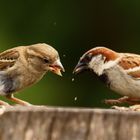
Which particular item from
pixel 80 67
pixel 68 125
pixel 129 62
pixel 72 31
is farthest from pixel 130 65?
pixel 72 31

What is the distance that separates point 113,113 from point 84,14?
7096mm

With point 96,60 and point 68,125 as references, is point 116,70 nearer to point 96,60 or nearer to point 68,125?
point 96,60

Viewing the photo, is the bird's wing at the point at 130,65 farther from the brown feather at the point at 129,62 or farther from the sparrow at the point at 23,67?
the sparrow at the point at 23,67

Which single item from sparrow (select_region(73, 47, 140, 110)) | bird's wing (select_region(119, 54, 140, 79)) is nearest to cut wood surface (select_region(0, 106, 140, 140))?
sparrow (select_region(73, 47, 140, 110))

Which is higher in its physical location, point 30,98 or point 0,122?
point 0,122

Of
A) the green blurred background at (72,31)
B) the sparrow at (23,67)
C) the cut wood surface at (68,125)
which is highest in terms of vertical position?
the cut wood surface at (68,125)

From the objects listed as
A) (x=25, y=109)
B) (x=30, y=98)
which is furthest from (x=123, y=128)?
(x=30, y=98)

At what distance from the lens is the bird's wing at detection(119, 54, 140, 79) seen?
257 inches

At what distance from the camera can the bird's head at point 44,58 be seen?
6707 millimetres

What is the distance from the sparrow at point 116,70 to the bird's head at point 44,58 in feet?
0.79

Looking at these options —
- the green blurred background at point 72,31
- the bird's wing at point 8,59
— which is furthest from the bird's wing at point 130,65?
the green blurred background at point 72,31

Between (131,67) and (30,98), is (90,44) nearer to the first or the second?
(30,98)

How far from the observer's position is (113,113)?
15.6 feet

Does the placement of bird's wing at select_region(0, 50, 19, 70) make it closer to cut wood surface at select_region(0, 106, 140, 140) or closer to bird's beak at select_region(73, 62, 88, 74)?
bird's beak at select_region(73, 62, 88, 74)
